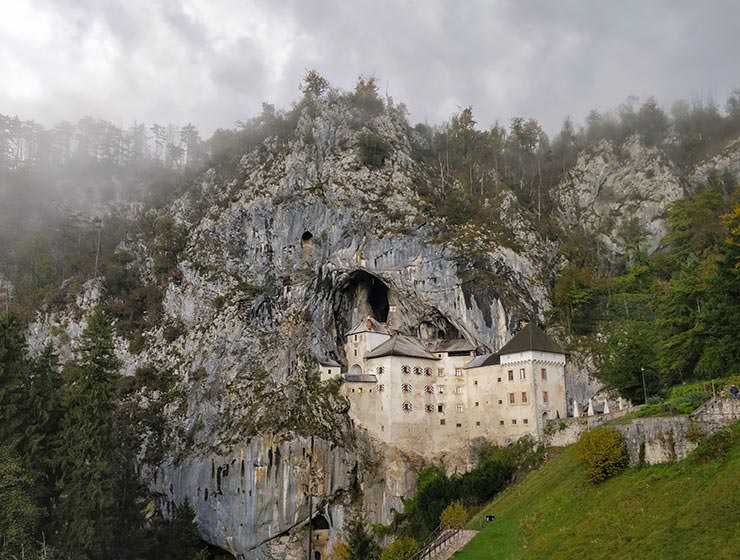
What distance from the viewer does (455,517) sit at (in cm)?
4656

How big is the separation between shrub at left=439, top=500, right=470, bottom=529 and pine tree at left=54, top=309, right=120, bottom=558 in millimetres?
20887

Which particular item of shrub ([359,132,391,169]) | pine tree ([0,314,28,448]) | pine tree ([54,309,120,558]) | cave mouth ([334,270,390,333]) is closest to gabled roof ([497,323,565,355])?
cave mouth ([334,270,390,333])

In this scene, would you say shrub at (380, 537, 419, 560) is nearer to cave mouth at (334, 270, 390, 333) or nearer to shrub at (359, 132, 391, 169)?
cave mouth at (334, 270, 390, 333)

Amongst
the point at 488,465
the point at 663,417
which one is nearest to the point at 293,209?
the point at 488,465

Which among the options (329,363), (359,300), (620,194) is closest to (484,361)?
(329,363)

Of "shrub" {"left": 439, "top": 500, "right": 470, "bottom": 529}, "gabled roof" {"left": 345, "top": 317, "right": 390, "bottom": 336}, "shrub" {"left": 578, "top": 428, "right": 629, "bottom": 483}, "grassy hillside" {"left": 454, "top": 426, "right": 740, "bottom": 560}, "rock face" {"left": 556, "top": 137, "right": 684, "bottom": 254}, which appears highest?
"rock face" {"left": 556, "top": 137, "right": 684, "bottom": 254}

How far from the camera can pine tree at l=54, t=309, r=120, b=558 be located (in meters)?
44.2

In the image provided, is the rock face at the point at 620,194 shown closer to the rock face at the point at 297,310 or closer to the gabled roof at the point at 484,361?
the rock face at the point at 297,310

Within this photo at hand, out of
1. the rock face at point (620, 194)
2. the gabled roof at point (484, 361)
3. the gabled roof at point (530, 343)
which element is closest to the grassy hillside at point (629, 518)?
the gabled roof at point (530, 343)

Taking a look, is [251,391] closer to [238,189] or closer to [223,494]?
[223,494]

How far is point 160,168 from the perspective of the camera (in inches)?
4122

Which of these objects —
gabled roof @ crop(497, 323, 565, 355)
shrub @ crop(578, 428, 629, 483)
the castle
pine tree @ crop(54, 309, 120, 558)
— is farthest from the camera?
gabled roof @ crop(497, 323, 565, 355)

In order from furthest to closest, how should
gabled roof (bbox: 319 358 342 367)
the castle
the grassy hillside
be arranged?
gabled roof (bbox: 319 358 342 367) → the castle → the grassy hillside

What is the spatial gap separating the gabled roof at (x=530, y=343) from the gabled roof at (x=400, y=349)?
7053 mm
